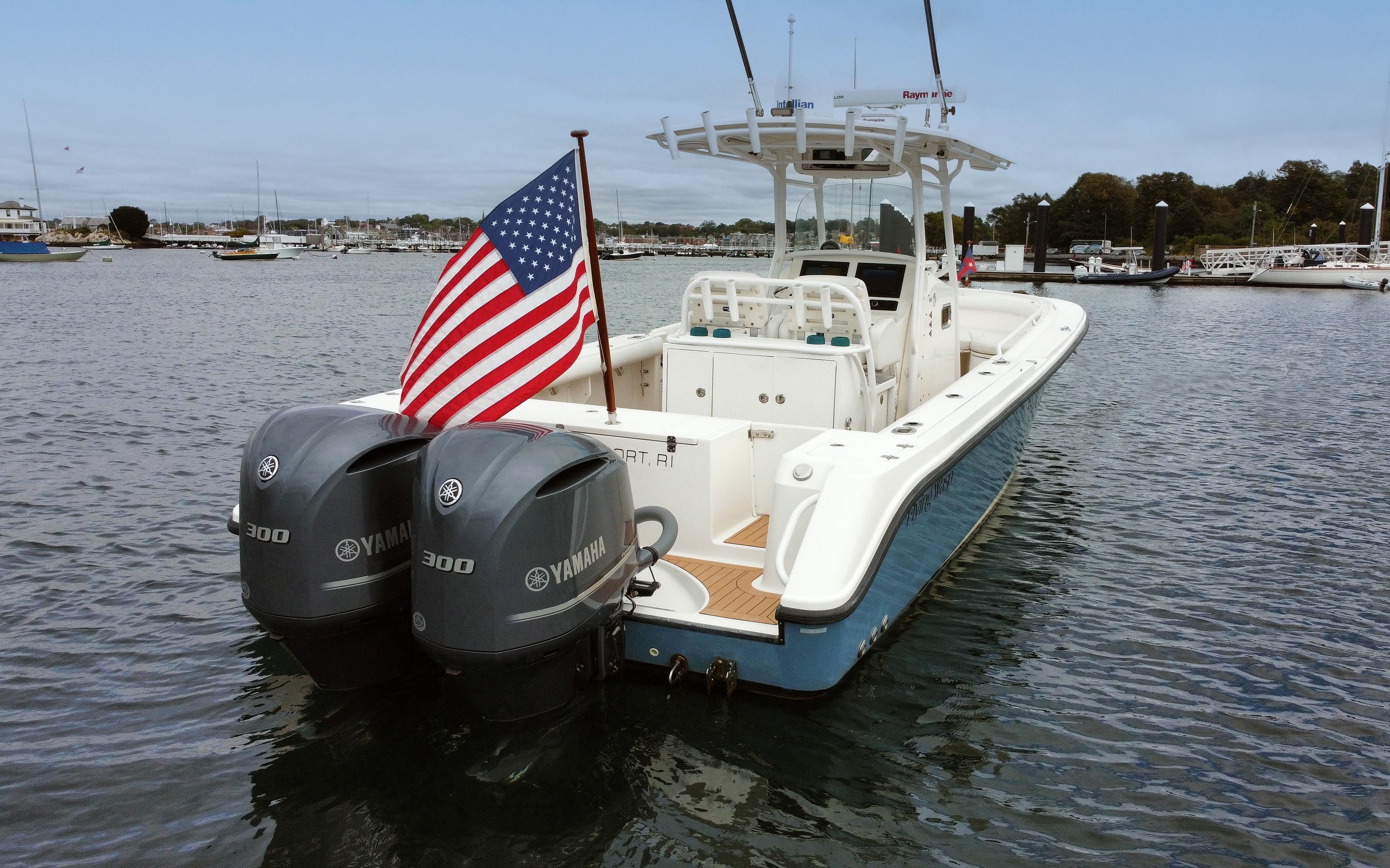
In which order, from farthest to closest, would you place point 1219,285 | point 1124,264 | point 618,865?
point 1124,264, point 1219,285, point 618,865

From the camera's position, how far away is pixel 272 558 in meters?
3.88

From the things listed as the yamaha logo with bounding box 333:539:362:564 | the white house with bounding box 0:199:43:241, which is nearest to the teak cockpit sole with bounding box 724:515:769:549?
the yamaha logo with bounding box 333:539:362:564

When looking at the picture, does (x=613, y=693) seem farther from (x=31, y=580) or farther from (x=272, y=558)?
(x=31, y=580)

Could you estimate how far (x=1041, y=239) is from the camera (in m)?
56.5

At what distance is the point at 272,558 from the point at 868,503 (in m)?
2.61

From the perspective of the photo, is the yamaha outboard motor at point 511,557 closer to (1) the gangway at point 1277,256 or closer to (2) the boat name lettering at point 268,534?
(2) the boat name lettering at point 268,534

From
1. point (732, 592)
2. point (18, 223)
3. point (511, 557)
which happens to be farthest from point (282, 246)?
point (511, 557)

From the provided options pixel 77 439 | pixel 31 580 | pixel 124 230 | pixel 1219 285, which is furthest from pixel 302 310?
pixel 124 230

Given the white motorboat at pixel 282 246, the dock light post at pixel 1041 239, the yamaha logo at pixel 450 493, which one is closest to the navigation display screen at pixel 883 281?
the yamaha logo at pixel 450 493

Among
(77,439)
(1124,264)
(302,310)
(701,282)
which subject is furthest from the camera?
(1124,264)

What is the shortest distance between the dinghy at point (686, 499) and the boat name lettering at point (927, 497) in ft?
0.09

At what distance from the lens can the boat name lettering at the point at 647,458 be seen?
527 centimetres

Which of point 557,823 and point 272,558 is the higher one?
point 272,558

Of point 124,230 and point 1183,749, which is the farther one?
point 124,230
